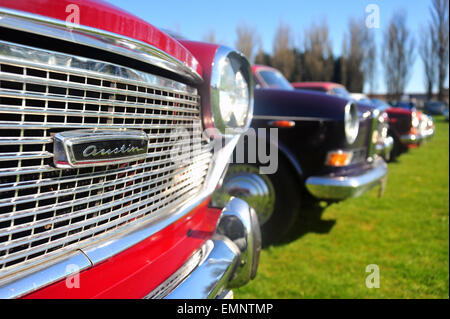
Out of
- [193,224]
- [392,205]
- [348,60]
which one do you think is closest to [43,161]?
[193,224]

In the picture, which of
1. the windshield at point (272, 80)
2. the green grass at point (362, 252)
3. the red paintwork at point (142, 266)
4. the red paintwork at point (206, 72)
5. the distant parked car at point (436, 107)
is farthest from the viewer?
the distant parked car at point (436, 107)

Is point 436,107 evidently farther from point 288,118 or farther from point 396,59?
point 288,118

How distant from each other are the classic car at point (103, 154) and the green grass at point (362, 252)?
3.56 feet

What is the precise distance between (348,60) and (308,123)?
2717 cm

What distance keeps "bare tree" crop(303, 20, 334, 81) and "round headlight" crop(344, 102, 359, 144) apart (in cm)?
2610

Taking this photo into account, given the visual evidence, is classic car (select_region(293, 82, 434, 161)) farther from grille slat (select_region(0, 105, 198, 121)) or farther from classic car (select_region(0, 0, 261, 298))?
grille slat (select_region(0, 105, 198, 121))

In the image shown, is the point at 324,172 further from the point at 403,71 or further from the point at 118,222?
the point at 403,71

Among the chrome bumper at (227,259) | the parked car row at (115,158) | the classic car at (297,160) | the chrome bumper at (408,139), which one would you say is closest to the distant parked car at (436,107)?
the chrome bumper at (408,139)

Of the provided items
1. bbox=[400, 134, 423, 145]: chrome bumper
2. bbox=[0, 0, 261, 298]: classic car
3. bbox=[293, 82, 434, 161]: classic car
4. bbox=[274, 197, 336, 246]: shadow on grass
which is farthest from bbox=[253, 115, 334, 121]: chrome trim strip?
bbox=[400, 134, 423, 145]: chrome bumper

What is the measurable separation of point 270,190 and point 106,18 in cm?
215

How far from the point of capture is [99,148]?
792 millimetres

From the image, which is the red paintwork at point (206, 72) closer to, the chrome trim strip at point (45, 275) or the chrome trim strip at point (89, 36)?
the chrome trim strip at point (89, 36)

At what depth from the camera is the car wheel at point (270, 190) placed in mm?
2752

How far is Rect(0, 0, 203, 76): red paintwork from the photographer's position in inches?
26.4
